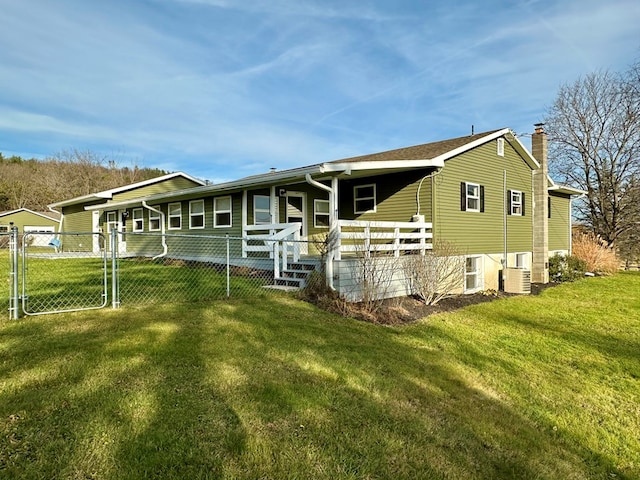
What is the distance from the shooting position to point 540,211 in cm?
1512

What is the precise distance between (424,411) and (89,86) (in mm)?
23529

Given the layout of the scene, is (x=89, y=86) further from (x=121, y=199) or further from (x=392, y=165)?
(x=392, y=165)

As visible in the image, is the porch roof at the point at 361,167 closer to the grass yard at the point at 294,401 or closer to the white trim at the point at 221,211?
the white trim at the point at 221,211

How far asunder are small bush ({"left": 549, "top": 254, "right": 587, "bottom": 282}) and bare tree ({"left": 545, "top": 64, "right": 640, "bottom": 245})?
10.4 m

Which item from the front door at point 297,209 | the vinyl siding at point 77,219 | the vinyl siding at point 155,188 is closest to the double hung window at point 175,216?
the vinyl siding at point 155,188

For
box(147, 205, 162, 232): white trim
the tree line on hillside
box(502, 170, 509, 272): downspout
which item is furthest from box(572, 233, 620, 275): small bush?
the tree line on hillside

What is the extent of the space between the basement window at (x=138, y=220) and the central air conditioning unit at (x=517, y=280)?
15166mm

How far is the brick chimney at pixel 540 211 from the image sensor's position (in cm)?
1493

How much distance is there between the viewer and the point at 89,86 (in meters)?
21.0

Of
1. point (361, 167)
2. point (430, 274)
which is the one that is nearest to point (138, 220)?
point (361, 167)

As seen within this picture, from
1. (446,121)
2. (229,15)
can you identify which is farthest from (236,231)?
(446,121)

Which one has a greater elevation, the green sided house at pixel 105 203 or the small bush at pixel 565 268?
the green sided house at pixel 105 203

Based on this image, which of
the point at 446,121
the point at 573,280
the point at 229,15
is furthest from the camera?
the point at 446,121

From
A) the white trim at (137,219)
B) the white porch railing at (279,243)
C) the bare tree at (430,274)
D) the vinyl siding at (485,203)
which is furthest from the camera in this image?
the white trim at (137,219)
